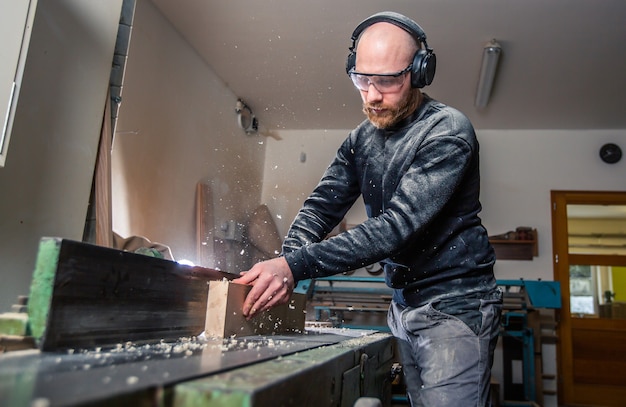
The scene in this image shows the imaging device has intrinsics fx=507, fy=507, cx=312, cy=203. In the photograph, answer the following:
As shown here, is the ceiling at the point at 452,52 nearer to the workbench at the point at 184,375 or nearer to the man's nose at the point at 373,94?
the man's nose at the point at 373,94

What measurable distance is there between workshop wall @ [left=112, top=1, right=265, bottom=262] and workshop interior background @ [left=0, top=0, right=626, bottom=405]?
0.05 feet

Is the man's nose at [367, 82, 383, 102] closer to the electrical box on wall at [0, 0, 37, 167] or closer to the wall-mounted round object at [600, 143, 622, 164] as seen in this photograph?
the electrical box on wall at [0, 0, 37, 167]

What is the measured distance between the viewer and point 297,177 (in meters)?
6.70

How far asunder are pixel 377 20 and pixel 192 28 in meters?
3.30

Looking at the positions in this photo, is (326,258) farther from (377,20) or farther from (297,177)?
(297,177)

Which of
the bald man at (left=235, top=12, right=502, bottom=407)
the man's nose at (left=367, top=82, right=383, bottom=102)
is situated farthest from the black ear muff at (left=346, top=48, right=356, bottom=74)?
the man's nose at (left=367, top=82, right=383, bottom=102)

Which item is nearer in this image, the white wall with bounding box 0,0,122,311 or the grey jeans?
the grey jeans

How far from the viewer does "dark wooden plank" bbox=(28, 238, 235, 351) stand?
88 centimetres

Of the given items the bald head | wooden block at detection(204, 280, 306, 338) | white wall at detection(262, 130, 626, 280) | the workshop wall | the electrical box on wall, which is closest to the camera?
wooden block at detection(204, 280, 306, 338)

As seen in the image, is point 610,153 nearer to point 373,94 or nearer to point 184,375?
point 373,94

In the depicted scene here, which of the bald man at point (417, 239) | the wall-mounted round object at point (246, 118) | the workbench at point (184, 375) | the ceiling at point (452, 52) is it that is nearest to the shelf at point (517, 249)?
the ceiling at point (452, 52)

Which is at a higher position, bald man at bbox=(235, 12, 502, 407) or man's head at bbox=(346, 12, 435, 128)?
man's head at bbox=(346, 12, 435, 128)

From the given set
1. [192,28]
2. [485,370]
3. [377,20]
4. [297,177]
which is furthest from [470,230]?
[297,177]

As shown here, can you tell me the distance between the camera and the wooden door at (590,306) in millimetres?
5766
